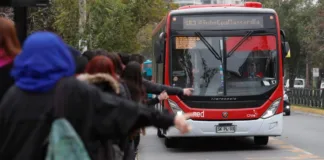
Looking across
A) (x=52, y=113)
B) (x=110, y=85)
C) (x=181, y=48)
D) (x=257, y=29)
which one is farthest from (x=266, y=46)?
(x=52, y=113)

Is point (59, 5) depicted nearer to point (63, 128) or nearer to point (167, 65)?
point (167, 65)

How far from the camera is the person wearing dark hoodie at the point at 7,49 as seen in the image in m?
5.10

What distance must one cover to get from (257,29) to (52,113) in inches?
464

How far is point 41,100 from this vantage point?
4.48 m

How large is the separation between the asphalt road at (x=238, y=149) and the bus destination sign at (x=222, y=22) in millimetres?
2749

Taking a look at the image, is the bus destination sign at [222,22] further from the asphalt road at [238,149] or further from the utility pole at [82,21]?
the utility pole at [82,21]

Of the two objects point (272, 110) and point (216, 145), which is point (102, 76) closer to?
point (272, 110)

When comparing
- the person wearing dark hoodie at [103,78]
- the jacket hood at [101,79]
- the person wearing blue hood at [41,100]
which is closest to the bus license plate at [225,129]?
the person wearing dark hoodie at [103,78]

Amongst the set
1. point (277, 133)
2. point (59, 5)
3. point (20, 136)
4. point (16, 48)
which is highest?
point (59, 5)

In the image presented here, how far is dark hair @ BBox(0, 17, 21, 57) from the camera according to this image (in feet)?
16.7

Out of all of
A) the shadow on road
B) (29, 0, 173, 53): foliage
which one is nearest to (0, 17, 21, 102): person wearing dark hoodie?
the shadow on road

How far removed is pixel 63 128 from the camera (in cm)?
433

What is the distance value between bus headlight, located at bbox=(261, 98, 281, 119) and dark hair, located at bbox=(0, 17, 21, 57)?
10891 mm

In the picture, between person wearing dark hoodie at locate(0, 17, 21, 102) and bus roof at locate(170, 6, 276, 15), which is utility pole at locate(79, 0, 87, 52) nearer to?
bus roof at locate(170, 6, 276, 15)
